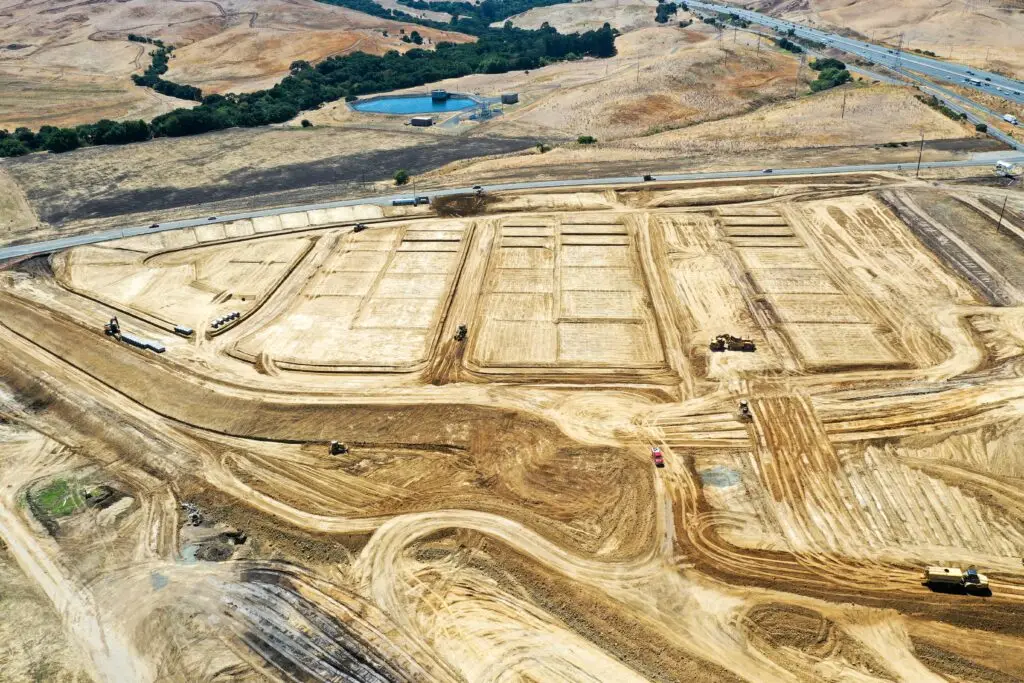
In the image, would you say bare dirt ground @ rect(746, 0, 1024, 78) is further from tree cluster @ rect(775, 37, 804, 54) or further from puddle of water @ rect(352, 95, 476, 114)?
puddle of water @ rect(352, 95, 476, 114)

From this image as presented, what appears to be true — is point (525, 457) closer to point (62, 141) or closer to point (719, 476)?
point (719, 476)

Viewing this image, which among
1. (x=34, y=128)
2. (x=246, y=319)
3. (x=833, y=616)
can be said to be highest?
(x=34, y=128)

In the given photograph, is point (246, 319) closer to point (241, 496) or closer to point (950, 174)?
point (241, 496)

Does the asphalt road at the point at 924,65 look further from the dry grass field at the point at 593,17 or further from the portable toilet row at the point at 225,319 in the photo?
the portable toilet row at the point at 225,319

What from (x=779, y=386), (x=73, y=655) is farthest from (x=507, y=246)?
(x=73, y=655)

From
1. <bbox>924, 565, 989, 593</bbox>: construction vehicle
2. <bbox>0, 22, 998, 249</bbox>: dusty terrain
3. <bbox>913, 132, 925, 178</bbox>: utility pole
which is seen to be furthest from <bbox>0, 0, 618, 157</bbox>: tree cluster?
<bbox>924, 565, 989, 593</bbox>: construction vehicle

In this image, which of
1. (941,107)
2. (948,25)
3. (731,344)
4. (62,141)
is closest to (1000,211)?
(731,344)

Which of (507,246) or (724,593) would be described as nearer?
(724,593)
